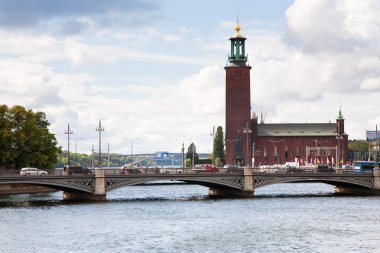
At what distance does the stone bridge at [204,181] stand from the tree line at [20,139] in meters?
25.2

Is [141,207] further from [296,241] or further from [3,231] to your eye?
[296,241]

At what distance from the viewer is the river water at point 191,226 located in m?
73.8

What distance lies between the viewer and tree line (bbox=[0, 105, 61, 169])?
146375 mm

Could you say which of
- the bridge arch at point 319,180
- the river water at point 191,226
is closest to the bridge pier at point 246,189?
the bridge arch at point 319,180

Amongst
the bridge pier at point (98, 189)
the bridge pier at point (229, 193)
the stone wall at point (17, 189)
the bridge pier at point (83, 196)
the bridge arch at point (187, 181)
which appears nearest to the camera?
the bridge pier at point (98, 189)

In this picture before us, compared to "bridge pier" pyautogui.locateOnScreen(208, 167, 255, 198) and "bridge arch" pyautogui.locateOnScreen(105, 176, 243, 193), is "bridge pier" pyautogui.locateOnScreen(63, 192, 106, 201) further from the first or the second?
"bridge pier" pyautogui.locateOnScreen(208, 167, 255, 198)

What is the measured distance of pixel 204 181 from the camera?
4904 inches

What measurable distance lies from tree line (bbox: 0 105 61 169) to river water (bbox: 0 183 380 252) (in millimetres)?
25031

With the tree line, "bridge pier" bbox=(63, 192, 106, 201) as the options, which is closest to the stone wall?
the tree line

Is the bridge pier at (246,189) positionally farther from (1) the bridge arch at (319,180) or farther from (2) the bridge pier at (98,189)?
(2) the bridge pier at (98,189)

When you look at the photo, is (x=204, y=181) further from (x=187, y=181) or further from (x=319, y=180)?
(x=319, y=180)

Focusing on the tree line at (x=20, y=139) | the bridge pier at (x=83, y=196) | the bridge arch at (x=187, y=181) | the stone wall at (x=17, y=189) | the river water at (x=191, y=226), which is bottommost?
the river water at (x=191, y=226)

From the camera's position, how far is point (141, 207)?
113312 mm

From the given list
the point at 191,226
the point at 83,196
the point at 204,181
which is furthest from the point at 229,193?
the point at 191,226
